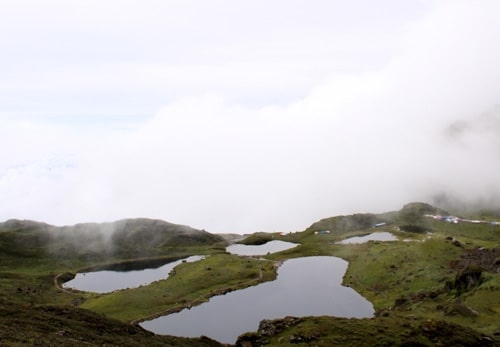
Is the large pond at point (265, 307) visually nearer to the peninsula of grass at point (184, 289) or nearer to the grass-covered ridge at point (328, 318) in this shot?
the grass-covered ridge at point (328, 318)

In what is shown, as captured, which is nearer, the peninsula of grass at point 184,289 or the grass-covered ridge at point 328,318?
the grass-covered ridge at point 328,318

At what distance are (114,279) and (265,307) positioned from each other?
88753 millimetres

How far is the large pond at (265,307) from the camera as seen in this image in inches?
4139

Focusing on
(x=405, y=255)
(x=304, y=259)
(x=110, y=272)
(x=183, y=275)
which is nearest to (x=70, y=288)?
(x=110, y=272)

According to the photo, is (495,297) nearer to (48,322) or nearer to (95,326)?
(95,326)

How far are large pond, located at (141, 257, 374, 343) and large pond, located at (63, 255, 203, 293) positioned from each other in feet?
159

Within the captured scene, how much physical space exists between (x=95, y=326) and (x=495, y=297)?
84.6 meters

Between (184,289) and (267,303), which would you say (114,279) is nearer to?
(184,289)

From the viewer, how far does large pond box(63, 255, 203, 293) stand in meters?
164

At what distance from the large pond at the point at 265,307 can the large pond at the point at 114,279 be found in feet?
159

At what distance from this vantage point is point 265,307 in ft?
391

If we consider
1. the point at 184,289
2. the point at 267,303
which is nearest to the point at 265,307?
the point at 267,303

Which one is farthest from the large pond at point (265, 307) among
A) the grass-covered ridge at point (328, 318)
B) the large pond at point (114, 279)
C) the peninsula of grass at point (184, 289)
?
the large pond at point (114, 279)

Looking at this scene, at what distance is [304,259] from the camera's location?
181000mm
